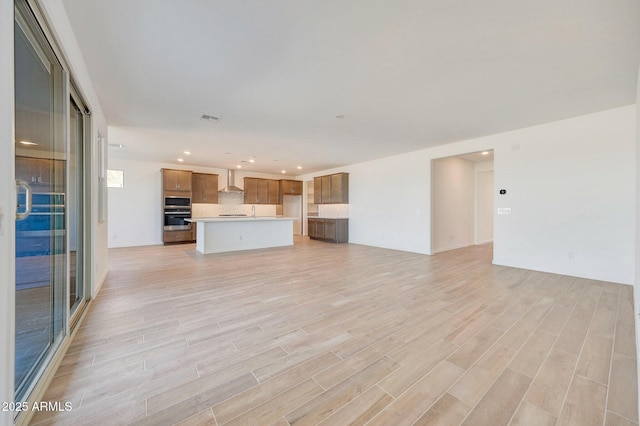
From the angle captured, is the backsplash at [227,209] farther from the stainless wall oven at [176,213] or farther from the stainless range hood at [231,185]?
the stainless range hood at [231,185]

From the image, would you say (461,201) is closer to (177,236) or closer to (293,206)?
(293,206)

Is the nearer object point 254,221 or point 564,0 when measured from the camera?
point 564,0

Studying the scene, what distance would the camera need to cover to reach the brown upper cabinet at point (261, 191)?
9531mm

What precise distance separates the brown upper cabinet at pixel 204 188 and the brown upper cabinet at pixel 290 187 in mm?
2573

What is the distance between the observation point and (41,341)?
5.76 feet

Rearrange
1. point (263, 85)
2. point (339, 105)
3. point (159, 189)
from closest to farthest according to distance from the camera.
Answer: point (263, 85), point (339, 105), point (159, 189)

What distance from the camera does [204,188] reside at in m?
8.55

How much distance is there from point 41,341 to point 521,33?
4412 millimetres

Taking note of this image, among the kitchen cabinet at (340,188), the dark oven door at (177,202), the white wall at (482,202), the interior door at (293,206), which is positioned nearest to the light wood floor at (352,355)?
the white wall at (482,202)

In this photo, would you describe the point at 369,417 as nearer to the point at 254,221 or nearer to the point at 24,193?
the point at 24,193

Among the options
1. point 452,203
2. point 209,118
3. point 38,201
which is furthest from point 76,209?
point 452,203

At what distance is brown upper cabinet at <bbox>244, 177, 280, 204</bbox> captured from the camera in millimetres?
9531

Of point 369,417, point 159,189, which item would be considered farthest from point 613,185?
point 159,189

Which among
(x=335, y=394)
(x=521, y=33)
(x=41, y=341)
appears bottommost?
(x=335, y=394)
